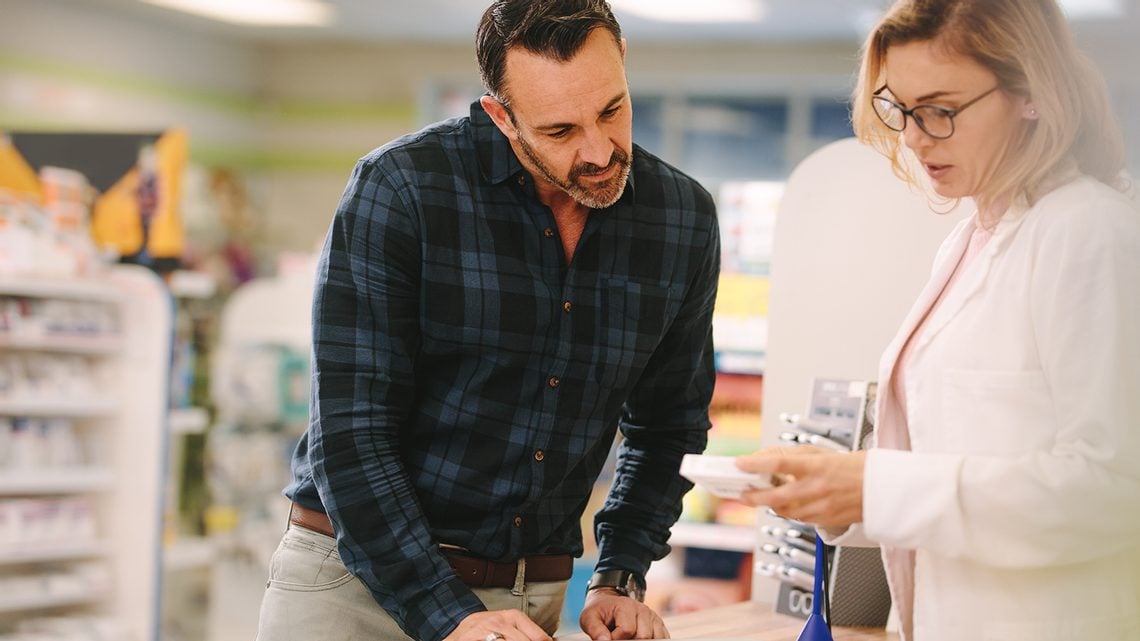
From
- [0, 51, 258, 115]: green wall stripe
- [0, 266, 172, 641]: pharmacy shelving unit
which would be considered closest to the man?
[0, 266, 172, 641]: pharmacy shelving unit

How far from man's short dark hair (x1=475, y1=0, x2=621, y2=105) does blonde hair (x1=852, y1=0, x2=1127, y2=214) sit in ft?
1.65

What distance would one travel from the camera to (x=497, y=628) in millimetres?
1589

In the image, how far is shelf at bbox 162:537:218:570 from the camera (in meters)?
6.40

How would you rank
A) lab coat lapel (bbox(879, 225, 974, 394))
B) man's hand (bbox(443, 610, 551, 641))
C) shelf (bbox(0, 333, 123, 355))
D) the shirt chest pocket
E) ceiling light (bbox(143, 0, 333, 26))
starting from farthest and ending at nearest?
ceiling light (bbox(143, 0, 333, 26)) < shelf (bbox(0, 333, 123, 355)) < the shirt chest pocket < man's hand (bbox(443, 610, 551, 641)) < lab coat lapel (bbox(879, 225, 974, 394))

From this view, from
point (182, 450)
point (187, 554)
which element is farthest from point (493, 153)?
point (182, 450)

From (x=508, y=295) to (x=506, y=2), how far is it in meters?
0.43

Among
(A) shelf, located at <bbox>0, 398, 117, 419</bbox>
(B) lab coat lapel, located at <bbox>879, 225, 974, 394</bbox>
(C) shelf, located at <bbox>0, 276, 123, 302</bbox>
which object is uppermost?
Result: (B) lab coat lapel, located at <bbox>879, 225, 974, 394</bbox>

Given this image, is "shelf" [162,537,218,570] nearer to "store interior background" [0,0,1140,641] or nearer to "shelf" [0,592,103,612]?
"store interior background" [0,0,1140,641]

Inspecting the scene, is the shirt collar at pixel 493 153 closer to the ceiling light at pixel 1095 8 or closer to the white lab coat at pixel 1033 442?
the white lab coat at pixel 1033 442

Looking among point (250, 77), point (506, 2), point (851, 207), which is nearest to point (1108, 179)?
point (506, 2)

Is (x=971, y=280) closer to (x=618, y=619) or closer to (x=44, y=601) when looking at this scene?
(x=618, y=619)

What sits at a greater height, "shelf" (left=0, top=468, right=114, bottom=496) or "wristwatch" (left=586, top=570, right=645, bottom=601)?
"wristwatch" (left=586, top=570, right=645, bottom=601)

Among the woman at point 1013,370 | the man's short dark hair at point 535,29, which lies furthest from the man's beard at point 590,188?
the woman at point 1013,370

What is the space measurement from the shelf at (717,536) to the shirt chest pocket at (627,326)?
4323 millimetres
